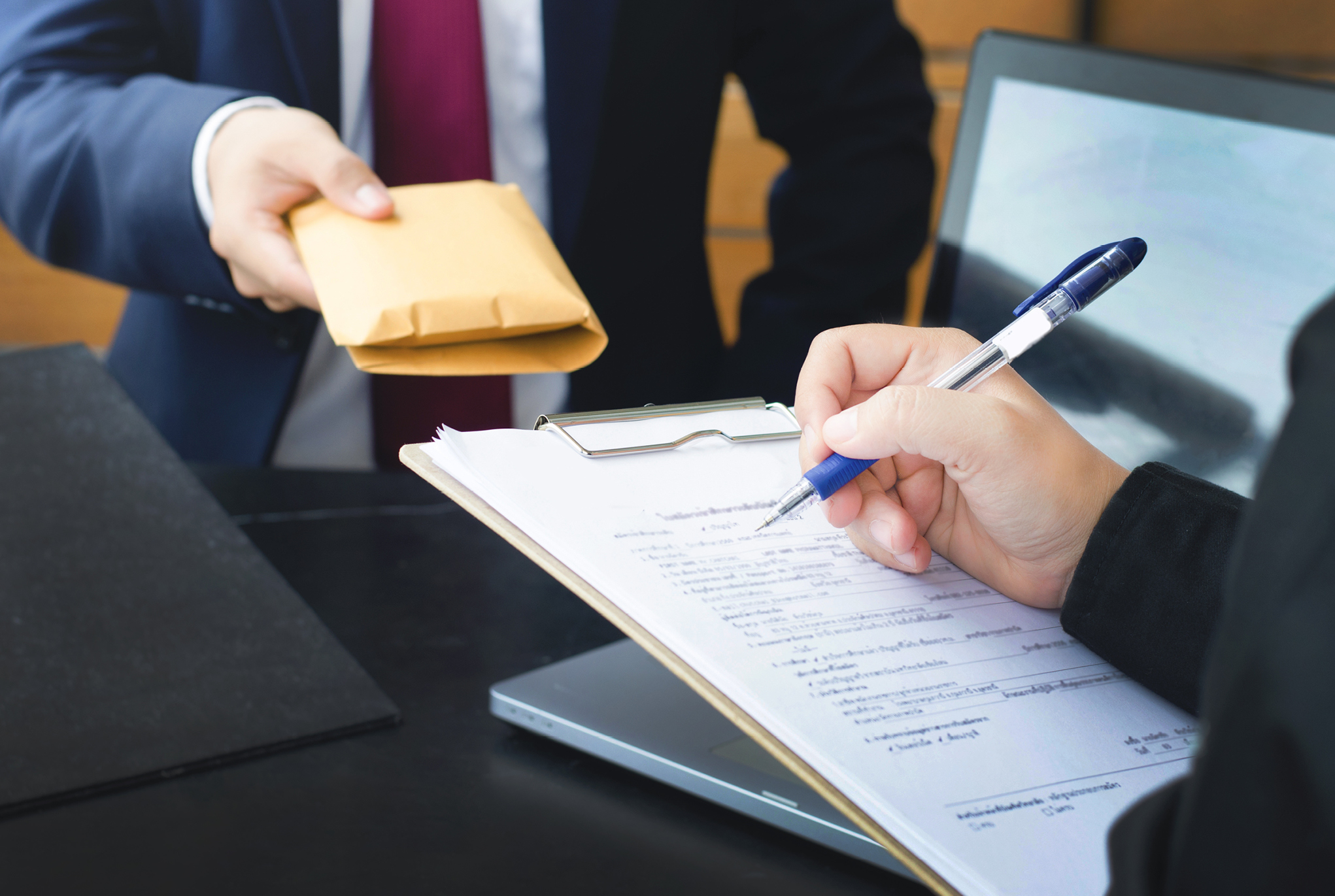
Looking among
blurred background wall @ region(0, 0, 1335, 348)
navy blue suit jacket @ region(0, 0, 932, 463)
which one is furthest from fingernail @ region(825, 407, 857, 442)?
blurred background wall @ region(0, 0, 1335, 348)

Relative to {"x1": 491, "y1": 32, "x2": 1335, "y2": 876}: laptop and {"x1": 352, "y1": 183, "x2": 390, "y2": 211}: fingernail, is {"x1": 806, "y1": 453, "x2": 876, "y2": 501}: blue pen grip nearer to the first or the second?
{"x1": 491, "y1": 32, "x2": 1335, "y2": 876}: laptop

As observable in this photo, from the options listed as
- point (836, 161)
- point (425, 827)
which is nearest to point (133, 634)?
point (425, 827)

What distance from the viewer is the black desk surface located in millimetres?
414

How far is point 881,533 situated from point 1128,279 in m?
0.23

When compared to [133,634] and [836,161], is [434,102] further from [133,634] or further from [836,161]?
[133,634]

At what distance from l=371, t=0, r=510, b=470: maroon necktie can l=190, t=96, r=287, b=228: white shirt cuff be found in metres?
0.24

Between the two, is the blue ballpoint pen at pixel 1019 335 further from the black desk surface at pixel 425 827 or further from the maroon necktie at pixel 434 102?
the maroon necktie at pixel 434 102

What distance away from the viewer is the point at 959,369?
48 centimetres

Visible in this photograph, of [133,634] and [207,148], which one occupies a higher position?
[207,148]

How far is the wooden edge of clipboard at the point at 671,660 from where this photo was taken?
337mm

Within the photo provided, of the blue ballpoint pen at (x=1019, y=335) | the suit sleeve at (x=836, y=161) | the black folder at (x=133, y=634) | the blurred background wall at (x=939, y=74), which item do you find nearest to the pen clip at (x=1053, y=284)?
the blue ballpoint pen at (x=1019, y=335)

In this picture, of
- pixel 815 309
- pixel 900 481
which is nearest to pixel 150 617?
pixel 900 481

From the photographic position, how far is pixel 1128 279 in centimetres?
57

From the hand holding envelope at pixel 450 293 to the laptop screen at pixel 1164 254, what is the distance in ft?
0.88
